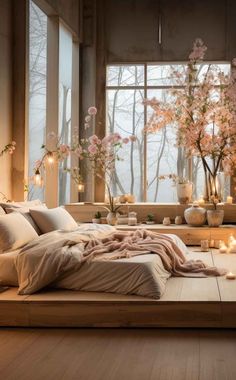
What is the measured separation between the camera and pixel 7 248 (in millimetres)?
5203

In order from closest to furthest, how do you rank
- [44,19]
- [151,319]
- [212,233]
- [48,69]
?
1. [151,319]
2. [212,233]
3. [48,69]
4. [44,19]

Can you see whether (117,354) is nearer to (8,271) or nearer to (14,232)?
(8,271)

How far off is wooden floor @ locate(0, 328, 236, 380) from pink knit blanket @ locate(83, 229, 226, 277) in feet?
2.74

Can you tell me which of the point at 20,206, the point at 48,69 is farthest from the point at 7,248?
the point at 48,69

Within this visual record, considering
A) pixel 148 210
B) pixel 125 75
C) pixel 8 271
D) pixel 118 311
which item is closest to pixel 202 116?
pixel 148 210

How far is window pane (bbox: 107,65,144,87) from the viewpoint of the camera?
10.0m

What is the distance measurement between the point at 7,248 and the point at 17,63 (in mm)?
2583

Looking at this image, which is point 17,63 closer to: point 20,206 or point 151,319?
point 20,206

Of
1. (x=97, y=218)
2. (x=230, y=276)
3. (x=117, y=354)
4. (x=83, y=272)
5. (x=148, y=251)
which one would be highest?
(x=97, y=218)

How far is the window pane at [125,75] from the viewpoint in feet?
32.8

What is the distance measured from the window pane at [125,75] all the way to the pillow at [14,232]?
195 inches

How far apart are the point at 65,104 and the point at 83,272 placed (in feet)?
17.7

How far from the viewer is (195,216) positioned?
7.89 metres

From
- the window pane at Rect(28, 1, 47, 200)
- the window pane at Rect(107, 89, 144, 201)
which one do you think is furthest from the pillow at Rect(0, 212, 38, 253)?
the window pane at Rect(28, 1, 47, 200)
